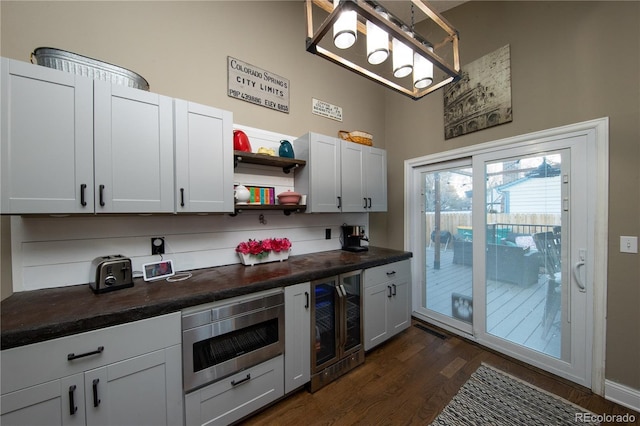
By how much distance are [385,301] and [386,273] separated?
297mm

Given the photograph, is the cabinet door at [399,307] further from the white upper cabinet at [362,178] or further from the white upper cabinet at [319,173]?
the white upper cabinet at [319,173]

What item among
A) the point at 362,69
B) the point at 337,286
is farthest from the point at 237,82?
the point at 337,286

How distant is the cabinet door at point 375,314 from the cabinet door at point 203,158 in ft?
5.19

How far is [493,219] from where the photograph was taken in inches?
97.8

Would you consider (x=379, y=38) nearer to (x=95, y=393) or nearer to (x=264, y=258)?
(x=264, y=258)

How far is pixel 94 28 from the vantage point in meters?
1.67

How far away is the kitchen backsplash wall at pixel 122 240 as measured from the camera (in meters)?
1.50

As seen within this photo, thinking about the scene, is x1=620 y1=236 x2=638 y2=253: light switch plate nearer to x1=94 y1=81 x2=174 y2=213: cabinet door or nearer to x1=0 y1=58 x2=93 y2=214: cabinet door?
x1=94 y1=81 x2=174 y2=213: cabinet door

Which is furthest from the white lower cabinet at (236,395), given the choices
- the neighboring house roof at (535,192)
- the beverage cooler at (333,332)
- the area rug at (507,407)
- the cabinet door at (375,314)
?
the neighboring house roof at (535,192)

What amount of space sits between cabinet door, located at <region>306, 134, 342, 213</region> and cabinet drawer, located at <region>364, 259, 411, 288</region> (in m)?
0.75

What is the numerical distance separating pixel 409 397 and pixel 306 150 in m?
2.35

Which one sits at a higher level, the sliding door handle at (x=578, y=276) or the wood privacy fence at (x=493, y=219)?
the wood privacy fence at (x=493, y=219)

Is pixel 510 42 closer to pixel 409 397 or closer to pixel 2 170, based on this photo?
pixel 409 397

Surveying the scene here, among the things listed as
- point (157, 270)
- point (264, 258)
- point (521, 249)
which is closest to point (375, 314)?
point (264, 258)
